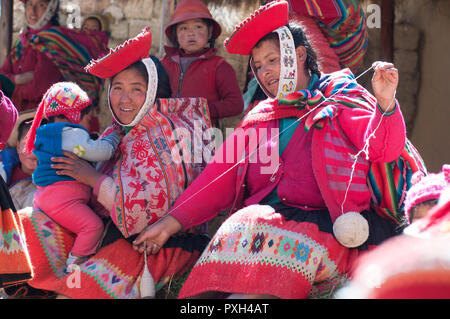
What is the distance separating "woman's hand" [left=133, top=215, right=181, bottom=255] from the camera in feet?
11.3

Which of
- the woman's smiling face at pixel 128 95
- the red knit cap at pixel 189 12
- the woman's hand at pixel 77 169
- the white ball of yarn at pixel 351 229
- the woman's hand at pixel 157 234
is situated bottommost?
the woman's hand at pixel 157 234

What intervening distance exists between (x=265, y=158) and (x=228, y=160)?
0.77 feet

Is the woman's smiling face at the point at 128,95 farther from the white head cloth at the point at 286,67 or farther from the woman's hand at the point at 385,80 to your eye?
the woman's hand at the point at 385,80

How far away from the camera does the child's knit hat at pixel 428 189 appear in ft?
8.88

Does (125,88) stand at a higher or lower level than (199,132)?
higher

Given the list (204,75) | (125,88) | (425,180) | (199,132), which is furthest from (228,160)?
(204,75)

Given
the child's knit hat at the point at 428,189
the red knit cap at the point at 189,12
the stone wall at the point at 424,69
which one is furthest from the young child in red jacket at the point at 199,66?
the child's knit hat at the point at 428,189

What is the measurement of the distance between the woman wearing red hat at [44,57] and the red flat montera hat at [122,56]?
2389 millimetres

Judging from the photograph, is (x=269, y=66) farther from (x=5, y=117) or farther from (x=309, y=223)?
(x=5, y=117)

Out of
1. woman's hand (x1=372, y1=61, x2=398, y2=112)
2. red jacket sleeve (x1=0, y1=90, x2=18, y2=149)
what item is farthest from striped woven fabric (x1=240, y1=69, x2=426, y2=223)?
red jacket sleeve (x1=0, y1=90, x2=18, y2=149)

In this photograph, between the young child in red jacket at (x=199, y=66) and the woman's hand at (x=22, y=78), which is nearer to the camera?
the young child in red jacket at (x=199, y=66)

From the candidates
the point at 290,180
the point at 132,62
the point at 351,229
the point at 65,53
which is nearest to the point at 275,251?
the point at 351,229
